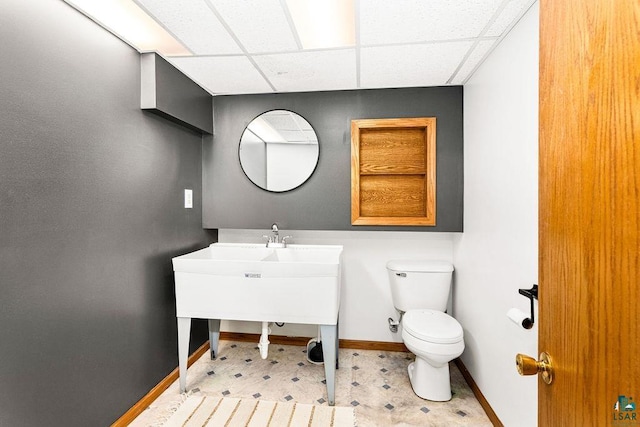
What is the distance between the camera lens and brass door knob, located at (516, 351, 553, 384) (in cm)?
69

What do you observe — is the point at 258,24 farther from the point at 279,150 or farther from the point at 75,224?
the point at 75,224

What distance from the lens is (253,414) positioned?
1.82 metres

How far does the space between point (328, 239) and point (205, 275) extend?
109cm

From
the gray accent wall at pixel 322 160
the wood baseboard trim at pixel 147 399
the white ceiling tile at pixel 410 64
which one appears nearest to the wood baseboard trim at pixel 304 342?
the wood baseboard trim at pixel 147 399

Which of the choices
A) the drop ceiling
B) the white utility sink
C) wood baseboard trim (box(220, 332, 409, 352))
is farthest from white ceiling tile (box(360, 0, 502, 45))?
wood baseboard trim (box(220, 332, 409, 352))

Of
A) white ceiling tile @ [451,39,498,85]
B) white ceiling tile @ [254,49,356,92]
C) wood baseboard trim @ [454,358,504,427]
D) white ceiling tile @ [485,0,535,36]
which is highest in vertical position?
white ceiling tile @ [254,49,356,92]

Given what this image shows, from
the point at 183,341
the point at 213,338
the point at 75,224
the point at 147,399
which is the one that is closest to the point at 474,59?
the point at 75,224

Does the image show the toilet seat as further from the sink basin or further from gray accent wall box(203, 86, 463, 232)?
gray accent wall box(203, 86, 463, 232)

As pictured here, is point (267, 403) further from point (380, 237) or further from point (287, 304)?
point (380, 237)

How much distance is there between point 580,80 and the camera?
59cm

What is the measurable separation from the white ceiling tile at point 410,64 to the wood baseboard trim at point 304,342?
2121mm

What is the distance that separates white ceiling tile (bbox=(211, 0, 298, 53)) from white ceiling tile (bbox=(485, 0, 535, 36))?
1029 millimetres

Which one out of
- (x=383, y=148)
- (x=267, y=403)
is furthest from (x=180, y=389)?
(x=383, y=148)

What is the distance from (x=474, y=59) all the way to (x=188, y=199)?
2.23 m
